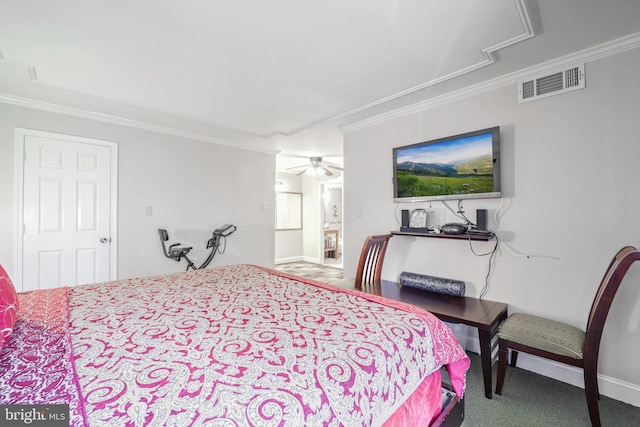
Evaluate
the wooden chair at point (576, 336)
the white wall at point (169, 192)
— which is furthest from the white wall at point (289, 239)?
the wooden chair at point (576, 336)

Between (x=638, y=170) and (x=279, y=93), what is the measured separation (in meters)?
2.83

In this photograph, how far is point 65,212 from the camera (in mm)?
3174

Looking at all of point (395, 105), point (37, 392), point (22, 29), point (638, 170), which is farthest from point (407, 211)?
point (22, 29)

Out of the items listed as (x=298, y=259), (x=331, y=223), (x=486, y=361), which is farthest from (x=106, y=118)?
(x=331, y=223)

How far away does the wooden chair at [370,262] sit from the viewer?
114 inches

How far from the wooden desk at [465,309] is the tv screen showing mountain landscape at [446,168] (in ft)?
3.19

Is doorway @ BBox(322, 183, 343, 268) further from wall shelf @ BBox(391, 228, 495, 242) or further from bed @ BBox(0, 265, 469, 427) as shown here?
bed @ BBox(0, 265, 469, 427)

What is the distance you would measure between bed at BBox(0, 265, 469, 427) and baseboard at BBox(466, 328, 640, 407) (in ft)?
4.49

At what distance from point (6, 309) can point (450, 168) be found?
302 cm

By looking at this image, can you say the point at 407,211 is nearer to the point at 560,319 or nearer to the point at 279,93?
the point at 560,319

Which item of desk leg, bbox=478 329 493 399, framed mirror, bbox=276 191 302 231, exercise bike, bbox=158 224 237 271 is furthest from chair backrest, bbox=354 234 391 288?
framed mirror, bbox=276 191 302 231

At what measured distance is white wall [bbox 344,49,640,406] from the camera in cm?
195

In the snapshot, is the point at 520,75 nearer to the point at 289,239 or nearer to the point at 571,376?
the point at 571,376

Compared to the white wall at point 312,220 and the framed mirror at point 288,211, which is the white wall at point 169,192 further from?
the white wall at point 312,220
